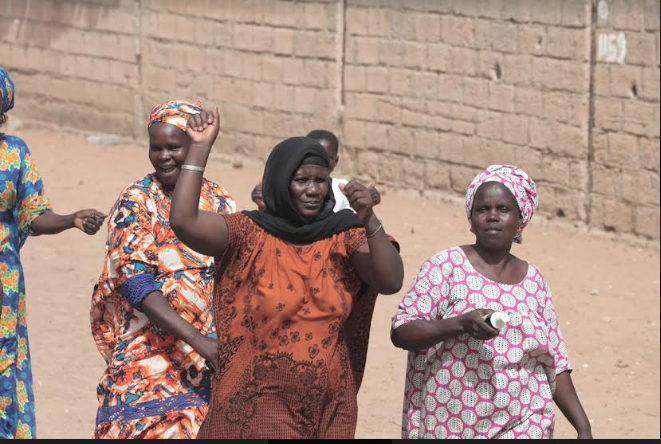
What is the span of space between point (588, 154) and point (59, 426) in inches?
210

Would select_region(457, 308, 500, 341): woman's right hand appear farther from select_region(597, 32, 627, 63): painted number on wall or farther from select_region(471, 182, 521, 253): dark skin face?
select_region(597, 32, 627, 63): painted number on wall

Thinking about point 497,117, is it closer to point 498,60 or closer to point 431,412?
point 498,60

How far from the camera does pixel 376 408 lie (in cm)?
757

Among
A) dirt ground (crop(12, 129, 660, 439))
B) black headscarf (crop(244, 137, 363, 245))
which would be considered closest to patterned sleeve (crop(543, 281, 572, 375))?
black headscarf (crop(244, 137, 363, 245))

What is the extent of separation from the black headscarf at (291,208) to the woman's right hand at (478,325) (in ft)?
1.46

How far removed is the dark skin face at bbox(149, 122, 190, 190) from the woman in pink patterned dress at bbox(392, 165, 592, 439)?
A: 1.01 meters

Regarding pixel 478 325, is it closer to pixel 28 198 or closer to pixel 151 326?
pixel 151 326

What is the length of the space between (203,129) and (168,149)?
75cm

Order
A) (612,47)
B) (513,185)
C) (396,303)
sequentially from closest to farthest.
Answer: (513,185)
(396,303)
(612,47)

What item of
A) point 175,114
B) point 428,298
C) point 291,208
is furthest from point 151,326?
point 428,298

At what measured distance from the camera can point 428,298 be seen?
4078 millimetres

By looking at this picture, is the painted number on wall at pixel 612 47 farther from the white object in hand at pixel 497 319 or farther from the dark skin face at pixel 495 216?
the white object in hand at pixel 497 319

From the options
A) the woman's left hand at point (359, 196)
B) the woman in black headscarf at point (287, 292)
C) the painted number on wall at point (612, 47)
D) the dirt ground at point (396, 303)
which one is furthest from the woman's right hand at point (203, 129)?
the painted number on wall at point (612, 47)

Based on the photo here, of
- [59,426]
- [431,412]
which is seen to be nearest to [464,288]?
[431,412]
